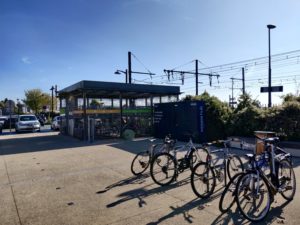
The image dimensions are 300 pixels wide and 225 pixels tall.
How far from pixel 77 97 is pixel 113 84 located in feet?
10.7

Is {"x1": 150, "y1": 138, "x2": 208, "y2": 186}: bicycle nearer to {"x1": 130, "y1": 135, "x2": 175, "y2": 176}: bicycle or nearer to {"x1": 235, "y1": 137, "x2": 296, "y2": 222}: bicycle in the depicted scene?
{"x1": 130, "y1": 135, "x2": 175, "y2": 176}: bicycle

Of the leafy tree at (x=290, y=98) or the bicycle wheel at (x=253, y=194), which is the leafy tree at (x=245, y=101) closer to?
the leafy tree at (x=290, y=98)

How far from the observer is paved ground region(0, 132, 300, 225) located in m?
4.03

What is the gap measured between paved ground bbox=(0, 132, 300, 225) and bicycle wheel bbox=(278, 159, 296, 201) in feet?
0.44

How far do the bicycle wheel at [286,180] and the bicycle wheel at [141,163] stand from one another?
10.0ft

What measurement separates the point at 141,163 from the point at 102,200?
185 centimetres

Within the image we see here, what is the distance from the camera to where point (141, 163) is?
6.55 m

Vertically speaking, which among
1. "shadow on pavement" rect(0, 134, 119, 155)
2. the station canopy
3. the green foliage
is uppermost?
the station canopy

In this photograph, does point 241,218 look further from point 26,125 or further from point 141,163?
point 26,125

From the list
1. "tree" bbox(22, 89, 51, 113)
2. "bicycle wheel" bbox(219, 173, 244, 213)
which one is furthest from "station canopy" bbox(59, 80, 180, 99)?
"tree" bbox(22, 89, 51, 113)

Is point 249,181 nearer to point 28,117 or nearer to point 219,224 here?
point 219,224

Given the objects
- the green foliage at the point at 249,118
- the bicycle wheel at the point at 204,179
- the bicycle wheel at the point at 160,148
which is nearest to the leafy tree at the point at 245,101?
the green foliage at the point at 249,118

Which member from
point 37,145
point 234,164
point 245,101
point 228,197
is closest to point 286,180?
point 228,197

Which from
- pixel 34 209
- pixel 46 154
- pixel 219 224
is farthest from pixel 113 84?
pixel 219 224
